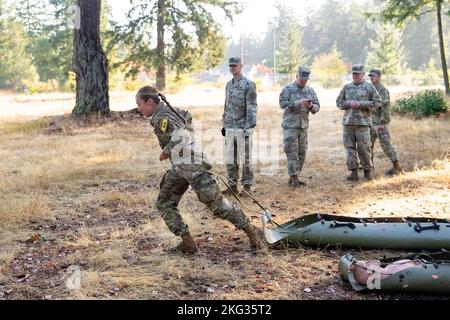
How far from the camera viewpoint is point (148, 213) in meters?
6.96

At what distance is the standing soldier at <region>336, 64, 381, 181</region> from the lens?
8261 mm

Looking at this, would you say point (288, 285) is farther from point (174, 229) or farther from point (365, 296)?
point (174, 229)

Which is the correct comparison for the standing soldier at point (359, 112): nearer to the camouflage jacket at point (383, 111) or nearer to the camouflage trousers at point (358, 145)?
the camouflage trousers at point (358, 145)

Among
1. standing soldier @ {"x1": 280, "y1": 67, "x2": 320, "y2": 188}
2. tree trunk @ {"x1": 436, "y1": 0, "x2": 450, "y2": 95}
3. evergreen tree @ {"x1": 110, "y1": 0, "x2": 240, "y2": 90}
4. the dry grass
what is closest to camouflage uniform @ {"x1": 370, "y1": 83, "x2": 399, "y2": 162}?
the dry grass

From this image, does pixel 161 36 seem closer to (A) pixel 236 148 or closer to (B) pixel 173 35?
(B) pixel 173 35

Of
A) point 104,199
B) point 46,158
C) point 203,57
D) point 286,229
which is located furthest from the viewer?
point 203,57

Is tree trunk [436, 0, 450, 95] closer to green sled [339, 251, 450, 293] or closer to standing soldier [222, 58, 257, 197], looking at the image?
standing soldier [222, 58, 257, 197]

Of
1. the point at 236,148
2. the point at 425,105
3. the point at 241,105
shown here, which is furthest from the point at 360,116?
the point at 425,105

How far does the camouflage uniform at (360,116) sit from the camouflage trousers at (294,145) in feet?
2.76

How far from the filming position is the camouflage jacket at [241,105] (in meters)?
7.51

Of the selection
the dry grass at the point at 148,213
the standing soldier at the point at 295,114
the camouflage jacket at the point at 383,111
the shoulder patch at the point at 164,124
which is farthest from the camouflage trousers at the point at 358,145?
the shoulder patch at the point at 164,124

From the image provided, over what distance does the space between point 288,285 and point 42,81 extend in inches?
2237

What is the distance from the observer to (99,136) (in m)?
13.3
